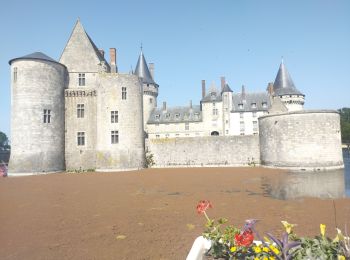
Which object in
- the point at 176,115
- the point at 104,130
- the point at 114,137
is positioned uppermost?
the point at 176,115

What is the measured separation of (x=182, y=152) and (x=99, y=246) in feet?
57.5

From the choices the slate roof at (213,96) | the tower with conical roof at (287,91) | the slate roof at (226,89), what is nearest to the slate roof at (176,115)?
the slate roof at (213,96)

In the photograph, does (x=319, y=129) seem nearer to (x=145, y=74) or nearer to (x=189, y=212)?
(x=189, y=212)

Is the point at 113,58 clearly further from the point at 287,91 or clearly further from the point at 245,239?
the point at 287,91

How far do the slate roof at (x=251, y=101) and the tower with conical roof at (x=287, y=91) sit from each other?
187cm

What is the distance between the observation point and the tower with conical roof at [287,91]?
37.0 m

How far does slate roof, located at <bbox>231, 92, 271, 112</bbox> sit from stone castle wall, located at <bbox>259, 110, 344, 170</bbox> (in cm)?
1679

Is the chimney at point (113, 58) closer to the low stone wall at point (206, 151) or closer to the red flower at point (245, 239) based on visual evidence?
the low stone wall at point (206, 151)

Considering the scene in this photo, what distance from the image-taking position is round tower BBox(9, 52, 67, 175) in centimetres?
1869

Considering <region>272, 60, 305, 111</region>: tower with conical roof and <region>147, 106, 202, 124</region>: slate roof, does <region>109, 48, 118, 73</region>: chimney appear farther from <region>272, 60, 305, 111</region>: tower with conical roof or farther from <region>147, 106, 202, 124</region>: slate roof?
<region>272, 60, 305, 111</region>: tower with conical roof

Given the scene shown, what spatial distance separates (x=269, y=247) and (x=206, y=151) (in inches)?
755

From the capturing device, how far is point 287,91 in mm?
37406

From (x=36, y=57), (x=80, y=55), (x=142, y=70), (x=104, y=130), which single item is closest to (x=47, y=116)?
(x=104, y=130)

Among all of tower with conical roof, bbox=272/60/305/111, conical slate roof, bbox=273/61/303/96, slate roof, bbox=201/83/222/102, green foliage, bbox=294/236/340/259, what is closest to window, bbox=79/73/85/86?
slate roof, bbox=201/83/222/102
